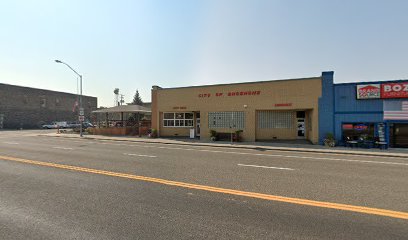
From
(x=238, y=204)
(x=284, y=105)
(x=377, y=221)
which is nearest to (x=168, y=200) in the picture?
(x=238, y=204)

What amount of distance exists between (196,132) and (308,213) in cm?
2305

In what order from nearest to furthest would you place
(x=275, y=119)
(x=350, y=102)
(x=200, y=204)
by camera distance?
1. (x=200, y=204)
2. (x=350, y=102)
3. (x=275, y=119)

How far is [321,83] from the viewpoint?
20109mm

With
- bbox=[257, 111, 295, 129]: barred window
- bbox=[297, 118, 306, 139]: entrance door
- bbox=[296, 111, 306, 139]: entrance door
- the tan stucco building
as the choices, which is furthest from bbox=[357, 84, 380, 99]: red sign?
bbox=[257, 111, 295, 129]: barred window

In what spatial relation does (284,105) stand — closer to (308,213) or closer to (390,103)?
(390,103)

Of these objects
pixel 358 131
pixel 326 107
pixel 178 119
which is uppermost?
pixel 326 107

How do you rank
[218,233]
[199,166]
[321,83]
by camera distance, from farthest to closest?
1. [321,83]
2. [199,166]
3. [218,233]

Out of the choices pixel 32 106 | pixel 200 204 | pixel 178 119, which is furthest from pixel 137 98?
pixel 200 204

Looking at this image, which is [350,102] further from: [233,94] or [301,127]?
[233,94]

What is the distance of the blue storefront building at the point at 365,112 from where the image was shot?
706 inches

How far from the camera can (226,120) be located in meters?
24.4

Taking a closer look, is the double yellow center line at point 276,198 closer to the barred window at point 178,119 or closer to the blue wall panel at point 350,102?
the blue wall panel at point 350,102

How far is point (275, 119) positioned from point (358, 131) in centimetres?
697

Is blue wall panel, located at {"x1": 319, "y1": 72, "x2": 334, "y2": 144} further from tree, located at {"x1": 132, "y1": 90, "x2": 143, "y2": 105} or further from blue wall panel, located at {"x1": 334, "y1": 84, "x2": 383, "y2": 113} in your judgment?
tree, located at {"x1": 132, "y1": 90, "x2": 143, "y2": 105}
